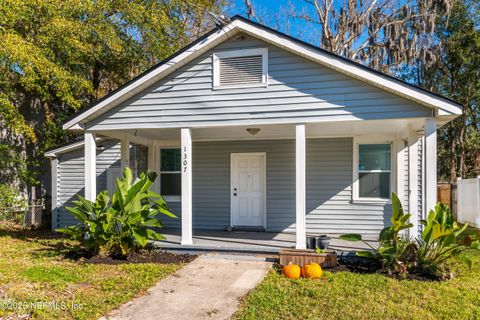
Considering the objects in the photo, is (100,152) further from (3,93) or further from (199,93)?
(199,93)

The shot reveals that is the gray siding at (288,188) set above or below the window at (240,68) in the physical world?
below

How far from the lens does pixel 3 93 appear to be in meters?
10.1

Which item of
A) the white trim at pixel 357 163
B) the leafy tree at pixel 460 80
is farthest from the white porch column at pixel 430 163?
the leafy tree at pixel 460 80

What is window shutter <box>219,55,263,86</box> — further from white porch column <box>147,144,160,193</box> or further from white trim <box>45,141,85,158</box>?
white trim <box>45,141,85,158</box>

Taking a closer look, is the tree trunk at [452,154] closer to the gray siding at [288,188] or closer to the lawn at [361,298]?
the gray siding at [288,188]

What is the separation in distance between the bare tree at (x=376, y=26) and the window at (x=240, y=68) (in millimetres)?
9996

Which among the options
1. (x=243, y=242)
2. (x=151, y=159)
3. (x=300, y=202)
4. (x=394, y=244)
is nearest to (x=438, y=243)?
(x=394, y=244)

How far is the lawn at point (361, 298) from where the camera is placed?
3945 mm

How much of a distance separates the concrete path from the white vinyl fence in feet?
22.3

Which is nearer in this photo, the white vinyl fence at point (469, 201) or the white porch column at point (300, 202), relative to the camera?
the white porch column at point (300, 202)

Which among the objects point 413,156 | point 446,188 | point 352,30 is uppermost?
point 352,30

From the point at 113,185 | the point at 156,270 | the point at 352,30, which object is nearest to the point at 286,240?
the point at 156,270

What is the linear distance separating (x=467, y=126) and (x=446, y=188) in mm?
7569

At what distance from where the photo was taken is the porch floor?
6.50 meters
